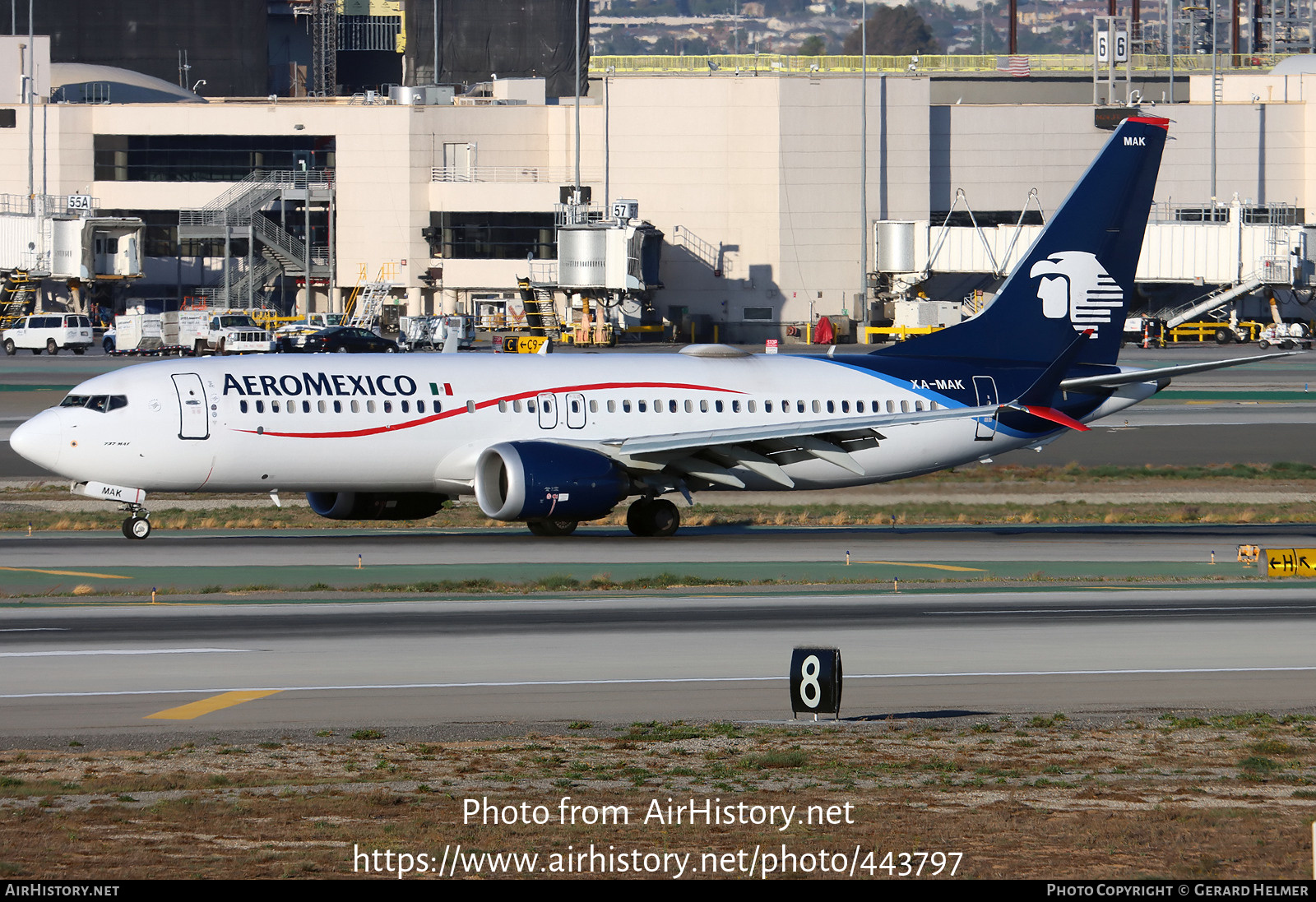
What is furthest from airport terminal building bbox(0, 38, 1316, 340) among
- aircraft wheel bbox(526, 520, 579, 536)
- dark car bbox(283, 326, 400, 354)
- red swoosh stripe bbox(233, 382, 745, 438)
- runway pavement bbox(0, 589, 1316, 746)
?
runway pavement bbox(0, 589, 1316, 746)

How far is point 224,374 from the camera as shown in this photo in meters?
39.9

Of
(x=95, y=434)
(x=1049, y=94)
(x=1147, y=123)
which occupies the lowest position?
(x=95, y=434)

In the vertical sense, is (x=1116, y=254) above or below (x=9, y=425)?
above

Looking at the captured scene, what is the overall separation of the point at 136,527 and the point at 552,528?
32.0 feet

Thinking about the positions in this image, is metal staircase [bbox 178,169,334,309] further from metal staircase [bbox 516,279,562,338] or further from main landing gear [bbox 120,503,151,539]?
main landing gear [bbox 120,503,151,539]

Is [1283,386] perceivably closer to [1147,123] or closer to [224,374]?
[1147,123]

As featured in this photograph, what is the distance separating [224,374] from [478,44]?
14071cm

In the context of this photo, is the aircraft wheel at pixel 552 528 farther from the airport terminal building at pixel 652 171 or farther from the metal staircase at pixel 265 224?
the metal staircase at pixel 265 224

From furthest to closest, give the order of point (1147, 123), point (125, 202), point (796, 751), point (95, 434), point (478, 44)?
point (478, 44) < point (125, 202) < point (1147, 123) < point (95, 434) < point (796, 751)

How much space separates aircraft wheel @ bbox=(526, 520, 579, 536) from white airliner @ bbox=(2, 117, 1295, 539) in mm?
69

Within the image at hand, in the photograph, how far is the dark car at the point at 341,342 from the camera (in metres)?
106

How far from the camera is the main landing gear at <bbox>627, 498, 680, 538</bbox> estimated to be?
1676 inches

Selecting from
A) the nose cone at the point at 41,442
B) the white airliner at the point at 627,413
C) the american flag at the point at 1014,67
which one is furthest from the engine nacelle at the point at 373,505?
the american flag at the point at 1014,67

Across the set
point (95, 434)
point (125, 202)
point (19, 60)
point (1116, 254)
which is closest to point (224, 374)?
point (95, 434)
